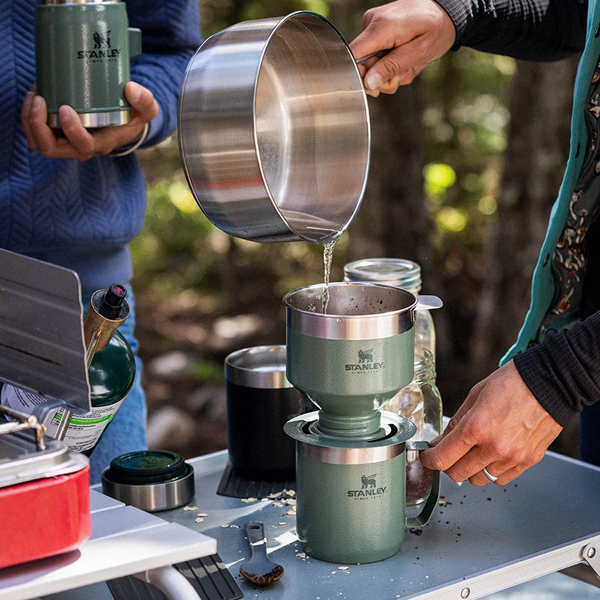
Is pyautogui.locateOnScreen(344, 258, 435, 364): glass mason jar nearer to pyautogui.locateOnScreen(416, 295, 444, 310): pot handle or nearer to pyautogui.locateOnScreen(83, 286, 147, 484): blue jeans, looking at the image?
pyautogui.locateOnScreen(416, 295, 444, 310): pot handle

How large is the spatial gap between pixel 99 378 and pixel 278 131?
435 mm

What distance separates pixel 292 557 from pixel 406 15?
85 centimetres

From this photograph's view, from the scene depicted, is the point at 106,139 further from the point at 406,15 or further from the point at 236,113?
the point at 406,15

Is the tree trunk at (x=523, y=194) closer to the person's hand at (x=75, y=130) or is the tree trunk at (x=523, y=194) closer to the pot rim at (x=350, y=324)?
the person's hand at (x=75, y=130)

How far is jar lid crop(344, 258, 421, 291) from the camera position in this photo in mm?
1336

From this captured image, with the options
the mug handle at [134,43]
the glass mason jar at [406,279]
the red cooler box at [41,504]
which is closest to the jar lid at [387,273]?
the glass mason jar at [406,279]

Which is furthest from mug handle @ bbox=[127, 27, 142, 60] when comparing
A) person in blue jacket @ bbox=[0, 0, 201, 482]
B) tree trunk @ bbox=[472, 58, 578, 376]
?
tree trunk @ bbox=[472, 58, 578, 376]

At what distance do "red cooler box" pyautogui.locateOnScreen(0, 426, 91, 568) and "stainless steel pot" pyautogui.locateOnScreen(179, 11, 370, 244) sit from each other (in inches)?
15.3

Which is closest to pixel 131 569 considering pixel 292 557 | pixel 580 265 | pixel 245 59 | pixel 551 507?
pixel 292 557

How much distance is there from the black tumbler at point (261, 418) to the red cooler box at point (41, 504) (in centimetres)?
52

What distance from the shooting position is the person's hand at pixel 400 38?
1.37 metres

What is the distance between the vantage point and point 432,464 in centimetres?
111

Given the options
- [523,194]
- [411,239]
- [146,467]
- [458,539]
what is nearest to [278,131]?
[146,467]

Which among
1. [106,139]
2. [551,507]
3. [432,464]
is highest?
[106,139]
